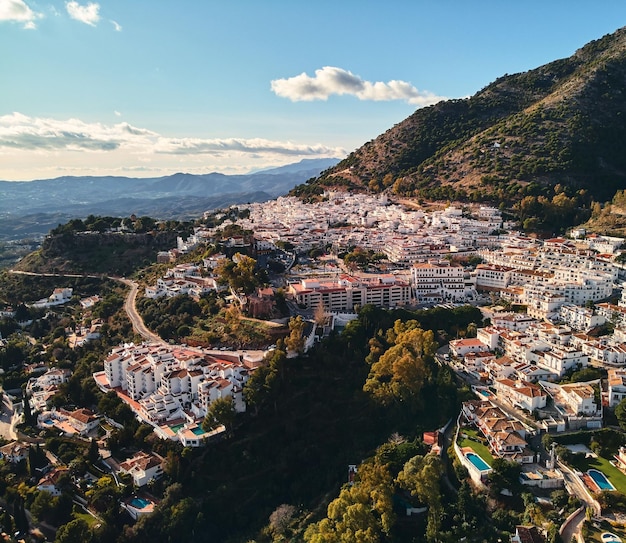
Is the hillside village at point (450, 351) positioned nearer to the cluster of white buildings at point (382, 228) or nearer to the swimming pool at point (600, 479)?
the swimming pool at point (600, 479)

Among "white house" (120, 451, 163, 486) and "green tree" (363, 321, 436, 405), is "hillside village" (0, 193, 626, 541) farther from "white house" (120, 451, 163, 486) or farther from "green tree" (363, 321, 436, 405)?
"green tree" (363, 321, 436, 405)

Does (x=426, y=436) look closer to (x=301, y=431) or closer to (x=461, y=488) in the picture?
(x=461, y=488)

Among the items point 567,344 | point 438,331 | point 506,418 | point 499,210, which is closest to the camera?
point 506,418

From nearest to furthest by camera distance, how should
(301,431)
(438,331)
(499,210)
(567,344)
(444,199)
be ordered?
1. (301,431)
2. (567,344)
3. (438,331)
4. (499,210)
5. (444,199)

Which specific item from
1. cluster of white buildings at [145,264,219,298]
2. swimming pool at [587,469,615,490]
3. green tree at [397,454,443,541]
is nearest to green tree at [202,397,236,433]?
green tree at [397,454,443,541]

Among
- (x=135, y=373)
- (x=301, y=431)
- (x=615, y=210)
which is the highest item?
(x=615, y=210)

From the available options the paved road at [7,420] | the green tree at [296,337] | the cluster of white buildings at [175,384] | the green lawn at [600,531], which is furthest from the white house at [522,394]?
the paved road at [7,420]

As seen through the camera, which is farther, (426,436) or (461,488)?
(426,436)

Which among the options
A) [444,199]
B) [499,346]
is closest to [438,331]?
[499,346]
